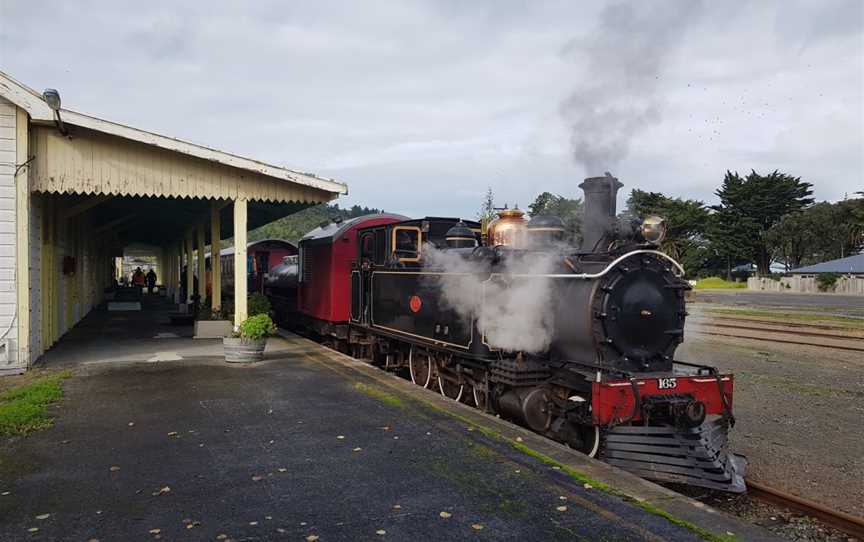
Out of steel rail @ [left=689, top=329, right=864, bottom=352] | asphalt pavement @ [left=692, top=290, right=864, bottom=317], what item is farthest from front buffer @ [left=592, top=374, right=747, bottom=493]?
asphalt pavement @ [left=692, top=290, right=864, bottom=317]

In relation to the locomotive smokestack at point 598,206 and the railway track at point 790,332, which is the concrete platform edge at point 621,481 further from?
the railway track at point 790,332

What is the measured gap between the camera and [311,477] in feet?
16.8

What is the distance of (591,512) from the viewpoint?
14.6ft

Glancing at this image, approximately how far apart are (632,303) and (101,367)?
28.1 feet

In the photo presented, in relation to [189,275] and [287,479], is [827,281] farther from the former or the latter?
[287,479]

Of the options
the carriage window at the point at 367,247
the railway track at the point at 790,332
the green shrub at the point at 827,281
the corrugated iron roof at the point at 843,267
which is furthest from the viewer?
the corrugated iron roof at the point at 843,267

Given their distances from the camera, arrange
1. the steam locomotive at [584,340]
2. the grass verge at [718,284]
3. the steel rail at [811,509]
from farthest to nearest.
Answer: the grass verge at [718,284], the steam locomotive at [584,340], the steel rail at [811,509]

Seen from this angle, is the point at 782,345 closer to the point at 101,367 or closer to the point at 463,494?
the point at 463,494

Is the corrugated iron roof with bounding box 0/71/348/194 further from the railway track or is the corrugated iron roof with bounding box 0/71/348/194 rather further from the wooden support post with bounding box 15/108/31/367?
the railway track

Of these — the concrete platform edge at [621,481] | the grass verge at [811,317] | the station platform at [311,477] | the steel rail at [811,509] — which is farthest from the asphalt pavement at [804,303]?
the station platform at [311,477]

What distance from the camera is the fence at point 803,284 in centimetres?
4906

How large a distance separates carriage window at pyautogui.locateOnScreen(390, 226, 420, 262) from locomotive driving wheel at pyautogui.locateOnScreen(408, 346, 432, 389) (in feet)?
4.96

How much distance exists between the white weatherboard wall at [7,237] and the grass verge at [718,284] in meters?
61.4

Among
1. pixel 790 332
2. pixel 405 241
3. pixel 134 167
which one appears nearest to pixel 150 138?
pixel 134 167
